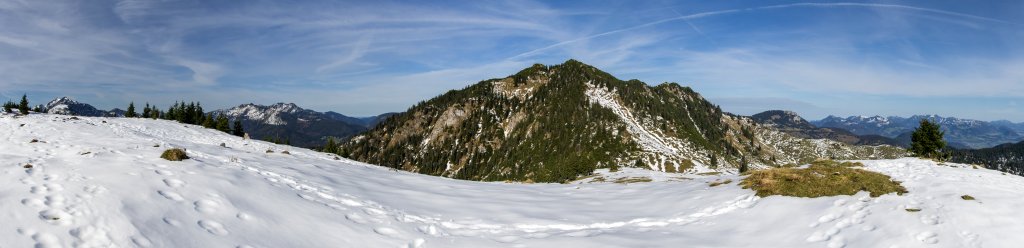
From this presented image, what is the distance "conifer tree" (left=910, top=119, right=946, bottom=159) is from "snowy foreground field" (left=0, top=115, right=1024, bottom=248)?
76212 mm

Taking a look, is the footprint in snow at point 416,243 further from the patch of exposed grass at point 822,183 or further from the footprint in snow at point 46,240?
the patch of exposed grass at point 822,183

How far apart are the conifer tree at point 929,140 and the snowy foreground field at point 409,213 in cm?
7621

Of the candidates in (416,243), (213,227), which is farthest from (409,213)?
(213,227)

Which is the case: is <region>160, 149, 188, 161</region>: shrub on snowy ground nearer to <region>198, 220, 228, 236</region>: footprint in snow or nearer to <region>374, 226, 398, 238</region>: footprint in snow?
<region>198, 220, 228, 236</region>: footprint in snow

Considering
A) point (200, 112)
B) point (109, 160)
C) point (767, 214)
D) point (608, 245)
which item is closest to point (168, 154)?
point (109, 160)

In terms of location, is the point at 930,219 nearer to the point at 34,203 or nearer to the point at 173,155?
the point at 34,203

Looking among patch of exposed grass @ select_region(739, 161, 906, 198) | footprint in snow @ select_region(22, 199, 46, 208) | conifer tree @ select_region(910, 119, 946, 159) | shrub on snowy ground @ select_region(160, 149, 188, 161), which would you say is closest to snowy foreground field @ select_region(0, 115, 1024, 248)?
footprint in snow @ select_region(22, 199, 46, 208)

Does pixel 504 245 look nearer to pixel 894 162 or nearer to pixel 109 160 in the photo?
pixel 109 160

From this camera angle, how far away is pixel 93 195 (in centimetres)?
1080

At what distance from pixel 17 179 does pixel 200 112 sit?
490 ft

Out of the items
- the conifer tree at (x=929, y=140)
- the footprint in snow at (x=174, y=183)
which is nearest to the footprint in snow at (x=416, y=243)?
the footprint in snow at (x=174, y=183)

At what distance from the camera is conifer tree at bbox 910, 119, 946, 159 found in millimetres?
76938

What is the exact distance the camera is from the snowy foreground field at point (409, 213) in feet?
32.5

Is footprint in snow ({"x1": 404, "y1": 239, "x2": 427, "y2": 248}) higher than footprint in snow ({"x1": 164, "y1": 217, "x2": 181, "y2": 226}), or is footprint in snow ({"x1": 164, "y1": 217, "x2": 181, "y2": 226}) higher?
footprint in snow ({"x1": 164, "y1": 217, "x2": 181, "y2": 226})
